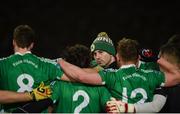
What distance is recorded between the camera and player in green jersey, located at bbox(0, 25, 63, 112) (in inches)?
140

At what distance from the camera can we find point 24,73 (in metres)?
3.55

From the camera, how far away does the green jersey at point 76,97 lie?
342cm

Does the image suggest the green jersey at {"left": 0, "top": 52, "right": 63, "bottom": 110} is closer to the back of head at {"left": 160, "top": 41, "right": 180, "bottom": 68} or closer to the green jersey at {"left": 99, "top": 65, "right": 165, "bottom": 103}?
the green jersey at {"left": 99, "top": 65, "right": 165, "bottom": 103}

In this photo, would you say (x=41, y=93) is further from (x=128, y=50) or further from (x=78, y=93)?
(x=128, y=50)

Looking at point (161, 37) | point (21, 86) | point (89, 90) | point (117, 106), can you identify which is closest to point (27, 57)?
point (21, 86)

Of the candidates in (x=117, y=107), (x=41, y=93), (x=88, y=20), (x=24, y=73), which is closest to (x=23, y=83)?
(x=24, y=73)

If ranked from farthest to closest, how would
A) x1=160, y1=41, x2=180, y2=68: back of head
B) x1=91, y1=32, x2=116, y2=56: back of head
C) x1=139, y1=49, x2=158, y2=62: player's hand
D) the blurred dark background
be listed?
the blurred dark background
x1=91, y1=32, x2=116, y2=56: back of head
x1=139, y1=49, x2=158, y2=62: player's hand
x1=160, y1=41, x2=180, y2=68: back of head

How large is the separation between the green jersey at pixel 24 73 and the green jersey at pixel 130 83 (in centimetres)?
43

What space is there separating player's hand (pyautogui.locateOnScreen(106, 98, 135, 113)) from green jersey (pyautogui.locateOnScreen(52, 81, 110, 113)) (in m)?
0.14

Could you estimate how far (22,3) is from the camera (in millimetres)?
10930

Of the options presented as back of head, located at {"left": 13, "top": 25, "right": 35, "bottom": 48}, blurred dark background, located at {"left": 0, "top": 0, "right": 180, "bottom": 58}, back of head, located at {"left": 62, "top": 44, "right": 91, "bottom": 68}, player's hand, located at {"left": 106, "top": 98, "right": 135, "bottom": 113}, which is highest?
blurred dark background, located at {"left": 0, "top": 0, "right": 180, "bottom": 58}

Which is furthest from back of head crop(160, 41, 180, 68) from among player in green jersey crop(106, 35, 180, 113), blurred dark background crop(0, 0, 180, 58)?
blurred dark background crop(0, 0, 180, 58)

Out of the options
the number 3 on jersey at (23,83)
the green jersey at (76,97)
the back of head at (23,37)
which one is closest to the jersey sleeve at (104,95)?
the green jersey at (76,97)

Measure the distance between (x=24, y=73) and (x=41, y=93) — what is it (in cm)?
30
